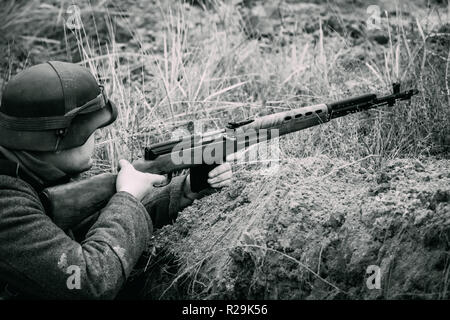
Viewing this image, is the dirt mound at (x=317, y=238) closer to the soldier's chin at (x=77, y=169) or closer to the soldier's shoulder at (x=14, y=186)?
the soldier's chin at (x=77, y=169)

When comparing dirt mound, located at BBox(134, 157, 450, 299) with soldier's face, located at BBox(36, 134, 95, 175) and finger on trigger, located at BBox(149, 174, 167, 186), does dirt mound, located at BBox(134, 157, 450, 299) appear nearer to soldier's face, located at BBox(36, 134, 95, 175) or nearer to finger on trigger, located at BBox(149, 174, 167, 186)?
finger on trigger, located at BBox(149, 174, 167, 186)

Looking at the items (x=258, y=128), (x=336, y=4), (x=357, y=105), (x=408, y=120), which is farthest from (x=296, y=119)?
(x=336, y=4)

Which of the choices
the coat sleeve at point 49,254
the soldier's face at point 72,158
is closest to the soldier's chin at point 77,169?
the soldier's face at point 72,158

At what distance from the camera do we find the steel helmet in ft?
7.34

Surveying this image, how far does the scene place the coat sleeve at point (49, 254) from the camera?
207 centimetres

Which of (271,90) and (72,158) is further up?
(271,90)

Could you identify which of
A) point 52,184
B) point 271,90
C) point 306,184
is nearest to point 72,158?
point 52,184

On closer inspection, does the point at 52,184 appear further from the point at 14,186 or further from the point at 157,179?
the point at 157,179

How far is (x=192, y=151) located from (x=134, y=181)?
0.44m

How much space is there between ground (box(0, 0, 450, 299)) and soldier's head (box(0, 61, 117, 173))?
36.6 inches

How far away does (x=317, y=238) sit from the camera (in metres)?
2.39

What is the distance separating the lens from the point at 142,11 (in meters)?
6.57

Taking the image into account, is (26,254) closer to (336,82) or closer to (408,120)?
(408,120)

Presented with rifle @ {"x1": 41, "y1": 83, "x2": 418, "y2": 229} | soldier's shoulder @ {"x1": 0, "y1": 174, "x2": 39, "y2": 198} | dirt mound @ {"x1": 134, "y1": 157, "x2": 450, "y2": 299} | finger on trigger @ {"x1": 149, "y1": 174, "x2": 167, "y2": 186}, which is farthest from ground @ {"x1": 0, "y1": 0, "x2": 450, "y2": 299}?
soldier's shoulder @ {"x1": 0, "y1": 174, "x2": 39, "y2": 198}
